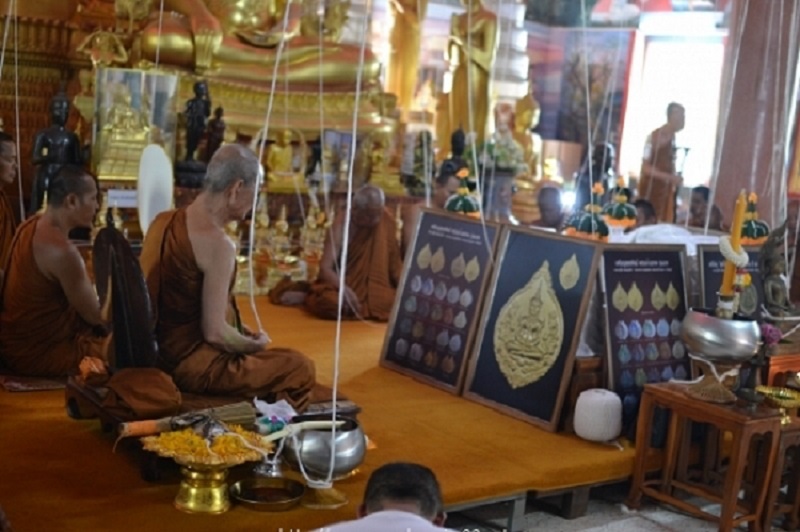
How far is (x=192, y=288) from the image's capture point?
13.8ft

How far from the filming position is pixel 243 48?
10445mm

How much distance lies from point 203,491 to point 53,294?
70.9 inches

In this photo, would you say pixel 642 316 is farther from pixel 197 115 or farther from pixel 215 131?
pixel 215 131

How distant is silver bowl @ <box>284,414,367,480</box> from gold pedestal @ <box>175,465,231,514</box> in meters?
0.31

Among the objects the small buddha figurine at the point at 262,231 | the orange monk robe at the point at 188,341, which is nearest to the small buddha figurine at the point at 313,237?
the small buddha figurine at the point at 262,231

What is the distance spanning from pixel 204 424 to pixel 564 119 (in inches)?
581

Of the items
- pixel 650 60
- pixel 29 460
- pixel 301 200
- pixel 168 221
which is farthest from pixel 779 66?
pixel 650 60

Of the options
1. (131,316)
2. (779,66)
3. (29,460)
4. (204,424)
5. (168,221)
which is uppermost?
(779,66)

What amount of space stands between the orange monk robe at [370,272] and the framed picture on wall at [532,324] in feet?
6.42

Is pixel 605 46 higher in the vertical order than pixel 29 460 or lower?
higher

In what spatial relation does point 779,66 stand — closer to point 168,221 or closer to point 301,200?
point 301,200

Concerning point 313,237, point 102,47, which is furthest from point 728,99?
point 102,47

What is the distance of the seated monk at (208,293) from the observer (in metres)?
4.17

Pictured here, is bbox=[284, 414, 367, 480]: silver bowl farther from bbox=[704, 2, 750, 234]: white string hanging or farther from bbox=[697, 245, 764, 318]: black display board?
bbox=[704, 2, 750, 234]: white string hanging
